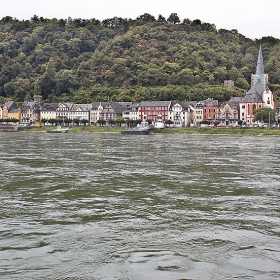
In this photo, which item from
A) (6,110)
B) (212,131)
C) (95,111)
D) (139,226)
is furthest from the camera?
(6,110)

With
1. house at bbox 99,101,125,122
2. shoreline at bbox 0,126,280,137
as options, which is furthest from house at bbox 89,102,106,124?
shoreline at bbox 0,126,280,137

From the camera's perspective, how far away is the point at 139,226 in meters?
14.1

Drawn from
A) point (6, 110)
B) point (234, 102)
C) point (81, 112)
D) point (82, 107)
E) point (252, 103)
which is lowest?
point (81, 112)

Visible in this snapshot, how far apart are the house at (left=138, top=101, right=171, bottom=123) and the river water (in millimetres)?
108784

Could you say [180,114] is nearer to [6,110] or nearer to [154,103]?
[154,103]

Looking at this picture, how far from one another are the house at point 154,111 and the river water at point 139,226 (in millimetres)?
108784

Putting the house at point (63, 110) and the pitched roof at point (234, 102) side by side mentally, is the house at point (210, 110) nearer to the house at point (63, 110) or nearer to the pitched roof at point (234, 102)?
the pitched roof at point (234, 102)

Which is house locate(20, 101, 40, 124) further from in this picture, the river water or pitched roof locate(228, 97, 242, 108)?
the river water

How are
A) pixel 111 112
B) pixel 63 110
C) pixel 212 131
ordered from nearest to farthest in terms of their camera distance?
pixel 212 131
pixel 111 112
pixel 63 110

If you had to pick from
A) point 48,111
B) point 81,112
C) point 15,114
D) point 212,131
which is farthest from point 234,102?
point 15,114

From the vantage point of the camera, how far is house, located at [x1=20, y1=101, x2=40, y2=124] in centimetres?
15012

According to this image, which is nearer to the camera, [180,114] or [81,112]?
[180,114]

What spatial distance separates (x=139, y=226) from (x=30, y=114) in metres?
141

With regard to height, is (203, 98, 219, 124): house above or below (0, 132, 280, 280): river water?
above
